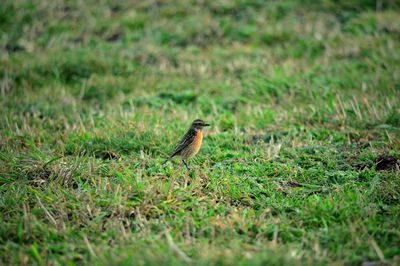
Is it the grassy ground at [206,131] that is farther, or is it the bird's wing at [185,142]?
the bird's wing at [185,142]

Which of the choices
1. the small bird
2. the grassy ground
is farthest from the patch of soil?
the small bird

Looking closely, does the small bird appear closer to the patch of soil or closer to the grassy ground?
the grassy ground

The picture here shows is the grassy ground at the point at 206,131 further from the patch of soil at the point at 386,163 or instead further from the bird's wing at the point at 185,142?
the bird's wing at the point at 185,142

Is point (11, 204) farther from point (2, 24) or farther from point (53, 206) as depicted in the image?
point (2, 24)

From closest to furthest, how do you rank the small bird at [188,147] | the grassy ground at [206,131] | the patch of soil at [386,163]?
the grassy ground at [206,131]
the patch of soil at [386,163]
the small bird at [188,147]

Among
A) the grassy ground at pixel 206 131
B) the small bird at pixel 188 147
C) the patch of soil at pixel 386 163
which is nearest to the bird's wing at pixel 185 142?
the small bird at pixel 188 147

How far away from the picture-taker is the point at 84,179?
616 cm

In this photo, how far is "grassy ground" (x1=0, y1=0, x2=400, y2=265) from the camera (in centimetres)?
488

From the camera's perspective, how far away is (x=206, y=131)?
8.29 m

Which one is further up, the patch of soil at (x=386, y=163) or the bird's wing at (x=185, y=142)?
the bird's wing at (x=185, y=142)

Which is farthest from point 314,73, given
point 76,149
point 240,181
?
point 76,149

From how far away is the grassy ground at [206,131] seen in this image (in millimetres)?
4875

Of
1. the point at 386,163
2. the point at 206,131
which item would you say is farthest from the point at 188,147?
the point at 386,163

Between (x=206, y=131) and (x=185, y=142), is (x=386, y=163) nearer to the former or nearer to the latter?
(x=185, y=142)
